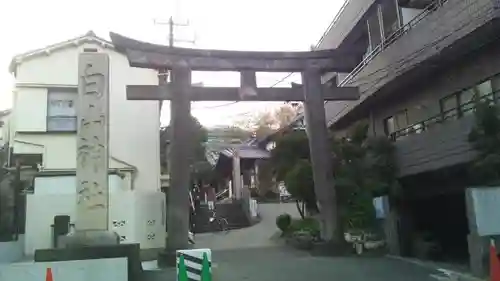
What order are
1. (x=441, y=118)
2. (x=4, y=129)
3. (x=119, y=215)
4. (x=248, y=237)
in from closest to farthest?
(x=441, y=118) → (x=119, y=215) → (x=248, y=237) → (x=4, y=129)

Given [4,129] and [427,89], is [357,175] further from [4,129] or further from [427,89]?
[4,129]

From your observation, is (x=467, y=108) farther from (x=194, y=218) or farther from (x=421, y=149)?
(x=194, y=218)

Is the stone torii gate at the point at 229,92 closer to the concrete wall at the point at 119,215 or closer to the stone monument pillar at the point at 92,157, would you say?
the stone monument pillar at the point at 92,157

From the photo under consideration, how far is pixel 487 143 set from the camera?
40.4 feet

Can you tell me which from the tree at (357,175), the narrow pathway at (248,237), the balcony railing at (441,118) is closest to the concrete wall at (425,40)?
the balcony railing at (441,118)

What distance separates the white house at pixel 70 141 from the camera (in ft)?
66.1

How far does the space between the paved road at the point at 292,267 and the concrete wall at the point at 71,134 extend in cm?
573

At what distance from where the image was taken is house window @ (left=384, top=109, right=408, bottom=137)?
762 inches

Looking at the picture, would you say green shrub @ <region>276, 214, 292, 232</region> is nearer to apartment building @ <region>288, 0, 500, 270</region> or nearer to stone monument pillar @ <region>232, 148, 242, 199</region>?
apartment building @ <region>288, 0, 500, 270</region>

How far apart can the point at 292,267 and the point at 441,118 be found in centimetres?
713

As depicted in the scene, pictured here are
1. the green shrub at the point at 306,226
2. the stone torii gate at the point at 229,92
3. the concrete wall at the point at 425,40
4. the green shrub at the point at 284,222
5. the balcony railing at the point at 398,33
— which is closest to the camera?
the concrete wall at the point at 425,40

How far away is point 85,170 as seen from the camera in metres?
12.4

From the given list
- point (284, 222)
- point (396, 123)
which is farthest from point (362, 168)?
point (284, 222)

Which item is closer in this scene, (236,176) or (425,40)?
(425,40)
